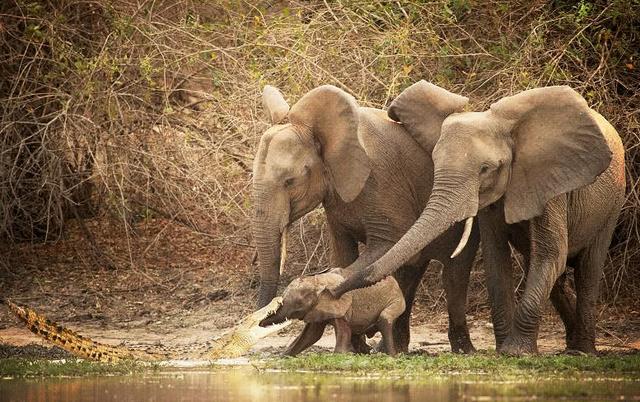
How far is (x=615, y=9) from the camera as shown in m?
16.2

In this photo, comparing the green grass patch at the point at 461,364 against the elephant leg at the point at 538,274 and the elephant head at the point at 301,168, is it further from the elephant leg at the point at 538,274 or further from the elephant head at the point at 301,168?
the elephant head at the point at 301,168

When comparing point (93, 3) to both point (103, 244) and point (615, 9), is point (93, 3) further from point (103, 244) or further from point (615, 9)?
point (615, 9)

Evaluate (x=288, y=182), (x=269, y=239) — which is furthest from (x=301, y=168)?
(x=269, y=239)

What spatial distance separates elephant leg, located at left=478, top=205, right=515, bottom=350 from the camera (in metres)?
14.0

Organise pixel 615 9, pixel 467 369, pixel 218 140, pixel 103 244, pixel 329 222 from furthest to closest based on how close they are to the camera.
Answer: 1. pixel 103 244
2. pixel 218 140
3. pixel 615 9
4. pixel 329 222
5. pixel 467 369

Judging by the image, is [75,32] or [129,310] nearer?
[129,310]

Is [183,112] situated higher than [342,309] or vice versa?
[183,112]

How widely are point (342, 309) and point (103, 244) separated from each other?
5.90 m

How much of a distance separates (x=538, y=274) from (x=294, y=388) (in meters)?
2.75

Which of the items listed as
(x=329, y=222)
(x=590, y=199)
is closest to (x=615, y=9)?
(x=590, y=199)

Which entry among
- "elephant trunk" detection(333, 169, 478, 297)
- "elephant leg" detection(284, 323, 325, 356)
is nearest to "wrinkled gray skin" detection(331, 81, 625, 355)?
"elephant trunk" detection(333, 169, 478, 297)

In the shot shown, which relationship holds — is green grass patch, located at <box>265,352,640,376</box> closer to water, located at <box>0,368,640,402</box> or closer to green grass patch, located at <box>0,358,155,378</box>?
water, located at <box>0,368,640,402</box>

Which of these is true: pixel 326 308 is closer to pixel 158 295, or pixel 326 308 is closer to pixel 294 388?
pixel 294 388

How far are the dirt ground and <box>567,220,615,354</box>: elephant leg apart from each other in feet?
1.95
